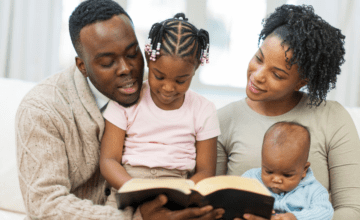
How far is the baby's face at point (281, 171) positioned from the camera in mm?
1295

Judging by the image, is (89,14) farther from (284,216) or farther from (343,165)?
(343,165)

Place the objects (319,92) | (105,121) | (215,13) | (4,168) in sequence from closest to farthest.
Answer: (105,121)
(319,92)
(4,168)
(215,13)

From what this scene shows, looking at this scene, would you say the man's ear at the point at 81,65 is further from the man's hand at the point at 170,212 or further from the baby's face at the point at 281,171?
the baby's face at the point at 281,171

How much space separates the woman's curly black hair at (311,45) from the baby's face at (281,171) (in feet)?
1.27

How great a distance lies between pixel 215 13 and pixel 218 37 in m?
0.25

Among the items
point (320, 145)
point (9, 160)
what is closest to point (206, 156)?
point (320, 145)

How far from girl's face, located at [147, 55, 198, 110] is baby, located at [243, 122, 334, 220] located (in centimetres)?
42

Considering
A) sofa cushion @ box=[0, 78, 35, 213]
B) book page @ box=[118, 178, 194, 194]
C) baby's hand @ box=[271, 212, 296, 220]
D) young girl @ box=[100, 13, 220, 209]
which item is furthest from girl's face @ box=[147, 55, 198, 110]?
sofa cushion @ box=[0, 78, 35, 213]

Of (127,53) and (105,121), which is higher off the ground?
(127,53)

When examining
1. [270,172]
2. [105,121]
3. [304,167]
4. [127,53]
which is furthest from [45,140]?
[304,167]

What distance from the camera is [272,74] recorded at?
4.75 feet

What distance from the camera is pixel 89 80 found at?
1.48m

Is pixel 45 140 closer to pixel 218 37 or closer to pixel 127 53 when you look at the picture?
pixel 127 53

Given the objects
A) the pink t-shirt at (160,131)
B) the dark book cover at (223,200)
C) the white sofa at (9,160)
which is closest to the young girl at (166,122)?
the pink t-shirt at (160,131)
